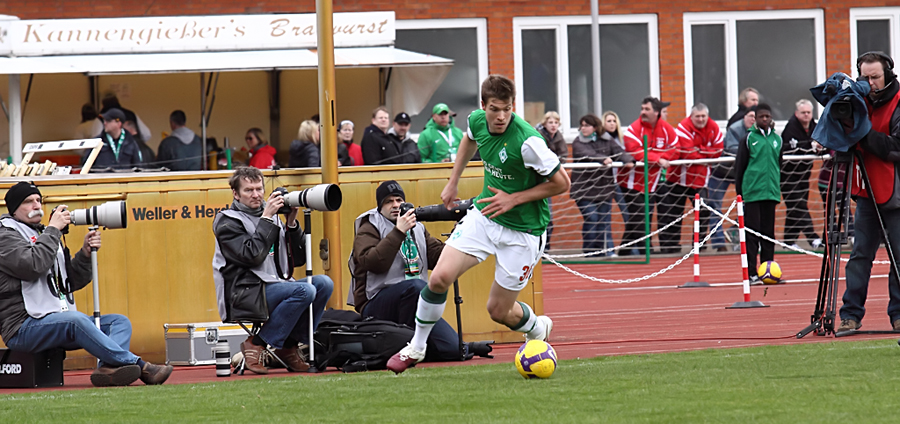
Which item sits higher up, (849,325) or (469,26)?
(469,26)

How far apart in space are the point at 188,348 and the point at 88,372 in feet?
2.78

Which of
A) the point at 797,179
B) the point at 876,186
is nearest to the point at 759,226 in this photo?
the point at 797,179

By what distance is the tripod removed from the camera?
927 centimetres

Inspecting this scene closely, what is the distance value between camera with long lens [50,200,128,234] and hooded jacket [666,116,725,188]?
10844 mm

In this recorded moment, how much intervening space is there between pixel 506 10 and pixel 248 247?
42.8 ft

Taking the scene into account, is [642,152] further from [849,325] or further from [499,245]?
[499,245]

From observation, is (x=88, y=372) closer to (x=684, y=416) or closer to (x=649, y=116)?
(x=684, y=416)

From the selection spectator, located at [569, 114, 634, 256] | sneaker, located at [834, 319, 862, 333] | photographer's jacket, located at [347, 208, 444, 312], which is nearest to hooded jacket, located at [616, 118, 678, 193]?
spectator, located at [569, 114, 634, 256]

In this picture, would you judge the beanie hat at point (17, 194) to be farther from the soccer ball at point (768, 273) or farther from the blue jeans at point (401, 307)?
the soccer ball at point (768, 273)

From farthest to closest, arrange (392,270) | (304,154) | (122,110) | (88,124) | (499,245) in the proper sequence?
(88,124) → (122,110) → (304,154) → (392,270) → (499,245)

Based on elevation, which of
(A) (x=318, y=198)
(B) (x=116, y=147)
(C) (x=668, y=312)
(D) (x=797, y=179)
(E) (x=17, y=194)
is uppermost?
(B) (x=116, y=147)

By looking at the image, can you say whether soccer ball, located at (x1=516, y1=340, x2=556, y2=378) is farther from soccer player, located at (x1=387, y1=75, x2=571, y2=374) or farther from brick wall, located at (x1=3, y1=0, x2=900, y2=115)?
brick wall, located at (x1=3, y1=0, x2=900, y2=115)

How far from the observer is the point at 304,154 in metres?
14.8

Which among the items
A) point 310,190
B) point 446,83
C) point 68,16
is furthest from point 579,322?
point 68,16
